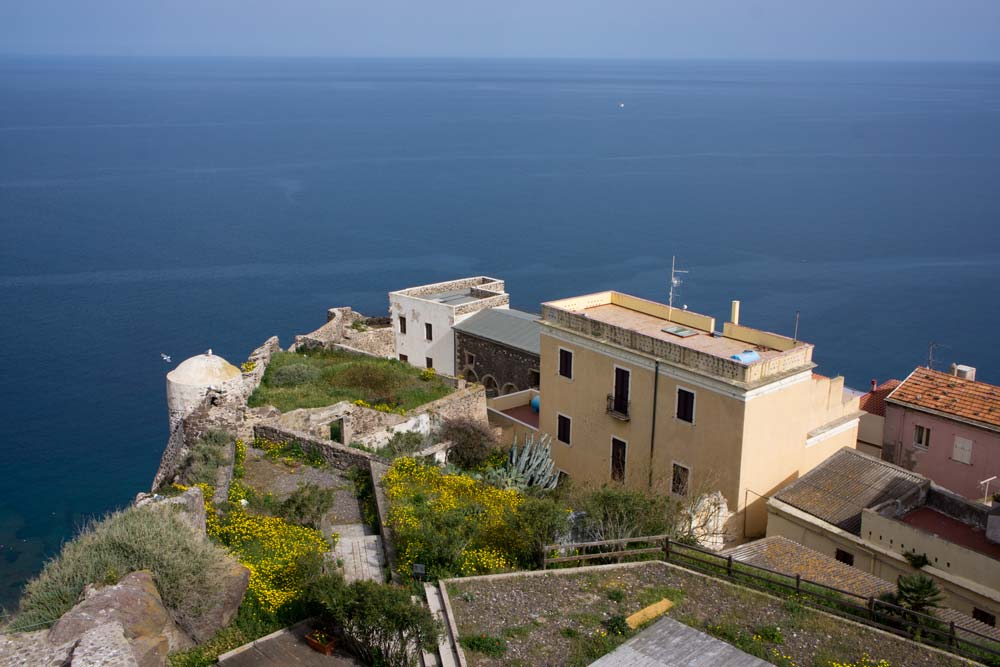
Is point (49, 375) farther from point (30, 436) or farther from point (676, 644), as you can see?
point (676, 644)

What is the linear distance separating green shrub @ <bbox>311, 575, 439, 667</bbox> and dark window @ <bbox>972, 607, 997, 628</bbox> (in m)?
13.0

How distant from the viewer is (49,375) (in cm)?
5362

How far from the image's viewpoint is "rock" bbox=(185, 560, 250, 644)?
1340cm

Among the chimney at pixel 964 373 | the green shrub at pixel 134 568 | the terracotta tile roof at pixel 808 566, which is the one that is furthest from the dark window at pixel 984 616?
the green shrub at pixel 134 568

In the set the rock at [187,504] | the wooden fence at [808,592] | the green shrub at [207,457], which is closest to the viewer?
the wooden fence at [808,592]

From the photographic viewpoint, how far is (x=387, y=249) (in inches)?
3339

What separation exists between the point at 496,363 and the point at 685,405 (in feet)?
46.0

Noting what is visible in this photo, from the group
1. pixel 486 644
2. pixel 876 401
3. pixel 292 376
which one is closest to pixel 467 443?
pixel 292 376

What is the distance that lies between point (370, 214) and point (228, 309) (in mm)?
36411

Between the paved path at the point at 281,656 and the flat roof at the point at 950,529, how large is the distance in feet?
47.0

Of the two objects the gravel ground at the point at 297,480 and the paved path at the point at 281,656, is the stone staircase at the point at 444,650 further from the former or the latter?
the gravel ground at the point at 297,480

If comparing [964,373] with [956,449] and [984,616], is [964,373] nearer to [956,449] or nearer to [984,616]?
[956,449]

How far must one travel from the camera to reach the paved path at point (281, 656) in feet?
41.7

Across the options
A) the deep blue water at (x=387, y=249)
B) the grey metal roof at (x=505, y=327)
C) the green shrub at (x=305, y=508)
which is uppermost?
the green shrub at (x=305, y=508)
